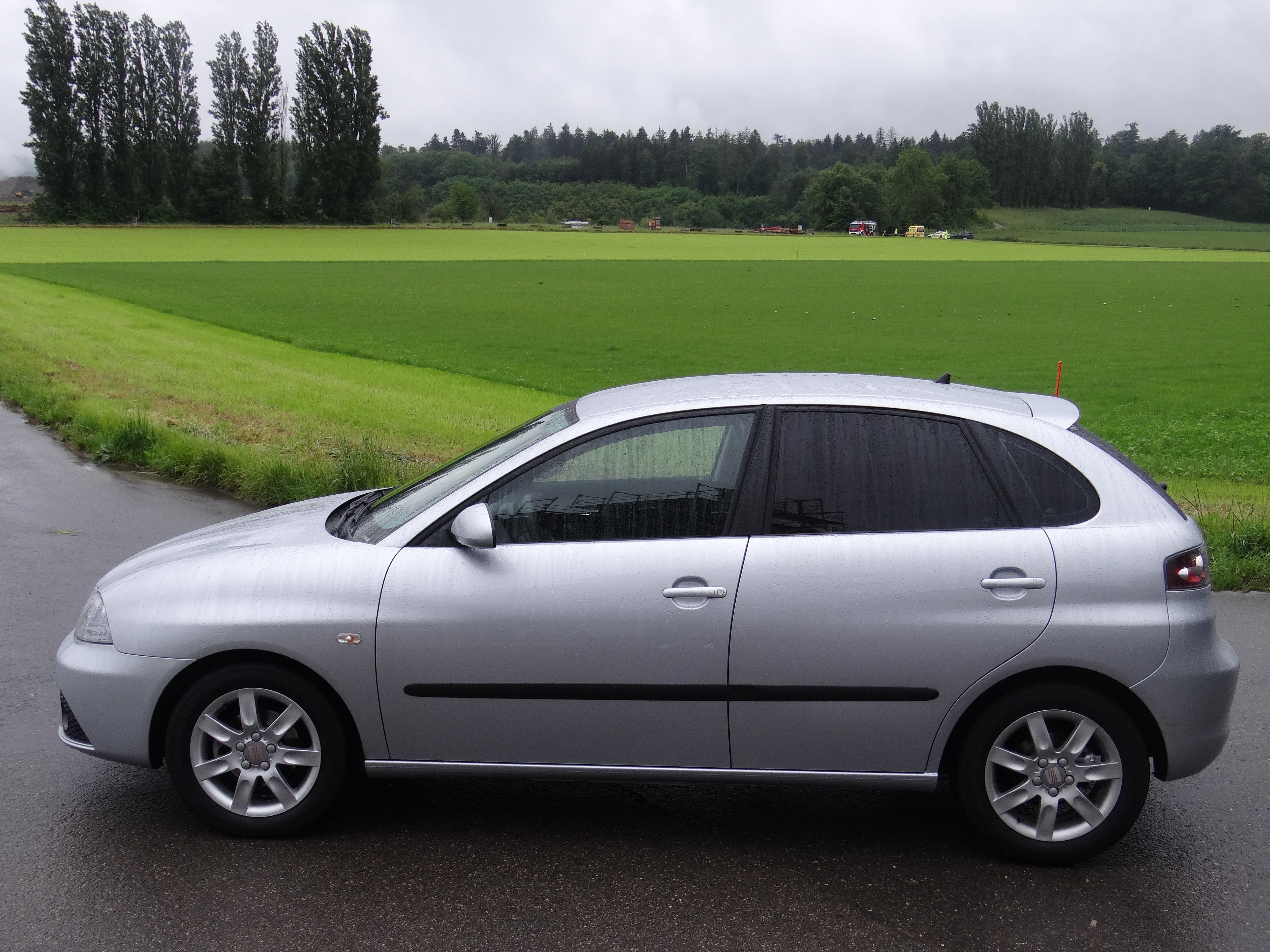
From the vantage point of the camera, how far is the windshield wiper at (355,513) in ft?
14.3

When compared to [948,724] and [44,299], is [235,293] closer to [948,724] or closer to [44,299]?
[44,299]

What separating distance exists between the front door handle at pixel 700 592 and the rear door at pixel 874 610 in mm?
64

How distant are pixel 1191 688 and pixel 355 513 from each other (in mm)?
3123

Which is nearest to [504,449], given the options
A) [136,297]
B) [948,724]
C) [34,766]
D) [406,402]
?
[948,724]

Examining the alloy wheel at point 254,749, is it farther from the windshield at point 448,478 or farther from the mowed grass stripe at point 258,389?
the mowed grass stripe at point 258,389

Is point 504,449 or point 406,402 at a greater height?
point 504,449

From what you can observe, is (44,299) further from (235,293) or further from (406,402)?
(406,402)

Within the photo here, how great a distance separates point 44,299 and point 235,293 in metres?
13.1

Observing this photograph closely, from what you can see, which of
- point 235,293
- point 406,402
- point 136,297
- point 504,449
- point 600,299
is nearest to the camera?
point 504,449

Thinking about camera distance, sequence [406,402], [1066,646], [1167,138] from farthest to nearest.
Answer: [1167,138]
[406,402]
[1066,646]

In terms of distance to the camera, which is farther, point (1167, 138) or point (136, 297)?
point (1167, 138)

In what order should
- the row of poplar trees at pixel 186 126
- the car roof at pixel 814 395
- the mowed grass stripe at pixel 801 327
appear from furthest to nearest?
the row of poplar trees at pixel 186 126 < the mowed grass stripe at pixel 801 327 < the car roof at pixel 814 395

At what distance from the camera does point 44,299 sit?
29766 millimetres

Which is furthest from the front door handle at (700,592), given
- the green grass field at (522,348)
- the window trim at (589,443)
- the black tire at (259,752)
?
the green grass field at (522,348)
